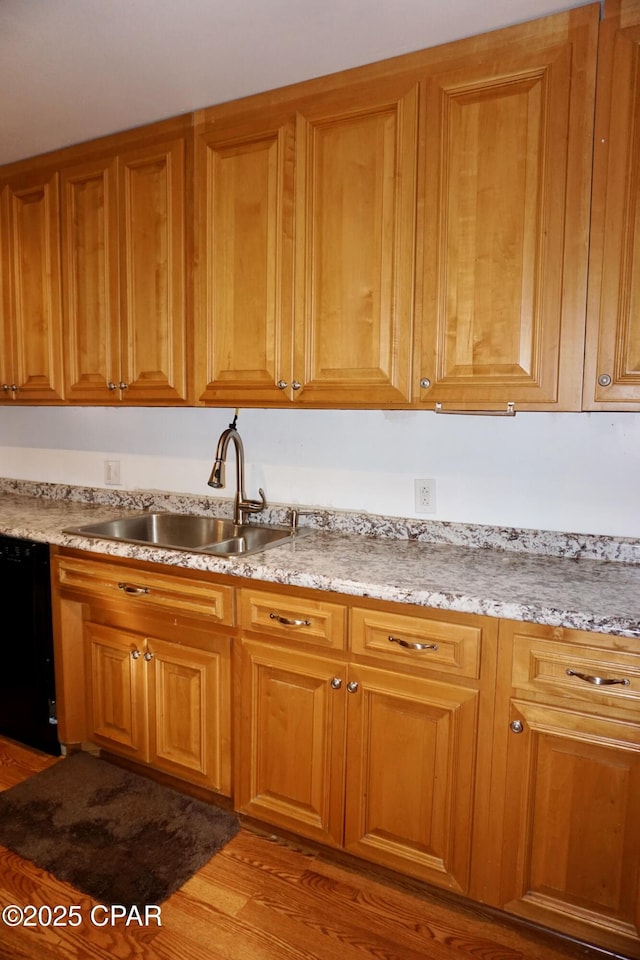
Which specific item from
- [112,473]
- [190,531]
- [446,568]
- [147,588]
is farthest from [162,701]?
[112,473]

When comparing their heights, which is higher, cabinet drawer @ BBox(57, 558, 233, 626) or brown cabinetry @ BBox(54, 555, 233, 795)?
cabinet drawer @ BBox(57, 558, 233, 626)

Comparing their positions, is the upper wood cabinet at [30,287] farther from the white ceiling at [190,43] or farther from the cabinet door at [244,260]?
the cabinet door at [244,260]

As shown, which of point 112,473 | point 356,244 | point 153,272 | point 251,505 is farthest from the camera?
point 112,473

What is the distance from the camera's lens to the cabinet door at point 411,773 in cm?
155

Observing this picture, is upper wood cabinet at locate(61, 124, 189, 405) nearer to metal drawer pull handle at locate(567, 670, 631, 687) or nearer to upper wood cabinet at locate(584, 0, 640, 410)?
upper wood cabinet at locate(584, 0, 640, 410)

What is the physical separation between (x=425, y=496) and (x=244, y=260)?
39.9 inches

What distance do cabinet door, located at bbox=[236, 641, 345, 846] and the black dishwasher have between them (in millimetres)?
Result: 876

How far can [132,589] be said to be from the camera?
205 cm

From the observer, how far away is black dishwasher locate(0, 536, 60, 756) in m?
2.23

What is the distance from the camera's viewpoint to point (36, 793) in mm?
2109

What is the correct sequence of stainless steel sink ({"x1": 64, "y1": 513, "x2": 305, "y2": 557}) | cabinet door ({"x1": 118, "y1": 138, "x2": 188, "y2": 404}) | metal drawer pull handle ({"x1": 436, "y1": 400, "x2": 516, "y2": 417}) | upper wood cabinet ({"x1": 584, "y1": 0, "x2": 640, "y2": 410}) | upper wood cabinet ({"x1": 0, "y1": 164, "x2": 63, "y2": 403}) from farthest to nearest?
upper wood cabinet ({"x1": 0, "y1": 164, "x2": 63, "y2": 403}), stainless steel sink ({"x1": 64, "y1": 513, "x2": 305, "y2": 557}), cabinet door ({"x1": 118, "y1": 138, "x2": 188, "y2": 404}), metal drawer pull handle ({"x1": 436, "y1": 400, "x2": 516, "y2": 417}), upper wood cabinet ({"x1": 584, "y1": 0, "x2": 640, "y2": 410})

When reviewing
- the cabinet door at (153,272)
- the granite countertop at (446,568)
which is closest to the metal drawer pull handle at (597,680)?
the granite countertop at (446,568)

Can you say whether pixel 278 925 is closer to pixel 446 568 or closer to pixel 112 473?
pixel 446 568

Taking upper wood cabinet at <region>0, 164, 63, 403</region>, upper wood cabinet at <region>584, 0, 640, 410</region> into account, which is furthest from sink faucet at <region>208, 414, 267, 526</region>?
upper wood cabinet at <region>584, 0, 640, 410</region>
